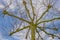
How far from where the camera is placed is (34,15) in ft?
22.6

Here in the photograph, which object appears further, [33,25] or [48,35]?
[48,35]

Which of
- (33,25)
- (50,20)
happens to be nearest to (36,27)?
(33,25)

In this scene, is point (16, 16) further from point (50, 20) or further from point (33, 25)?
point (50, 20)

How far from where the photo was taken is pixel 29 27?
269 inches

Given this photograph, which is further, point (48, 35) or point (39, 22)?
point (48, 35)

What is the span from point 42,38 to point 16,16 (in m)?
1.46

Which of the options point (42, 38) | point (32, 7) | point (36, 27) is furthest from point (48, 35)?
point (32, 7)

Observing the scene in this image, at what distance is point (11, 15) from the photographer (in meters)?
7.07

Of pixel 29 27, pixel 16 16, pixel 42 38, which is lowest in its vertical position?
pixel 42 38

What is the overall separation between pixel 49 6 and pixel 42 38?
139 cm

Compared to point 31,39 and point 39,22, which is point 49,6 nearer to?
point 39,22

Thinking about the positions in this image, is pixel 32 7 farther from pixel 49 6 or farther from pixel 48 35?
pixel 48 35

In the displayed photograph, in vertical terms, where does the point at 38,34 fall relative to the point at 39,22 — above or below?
below

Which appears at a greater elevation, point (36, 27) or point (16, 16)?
point (16, 16)
